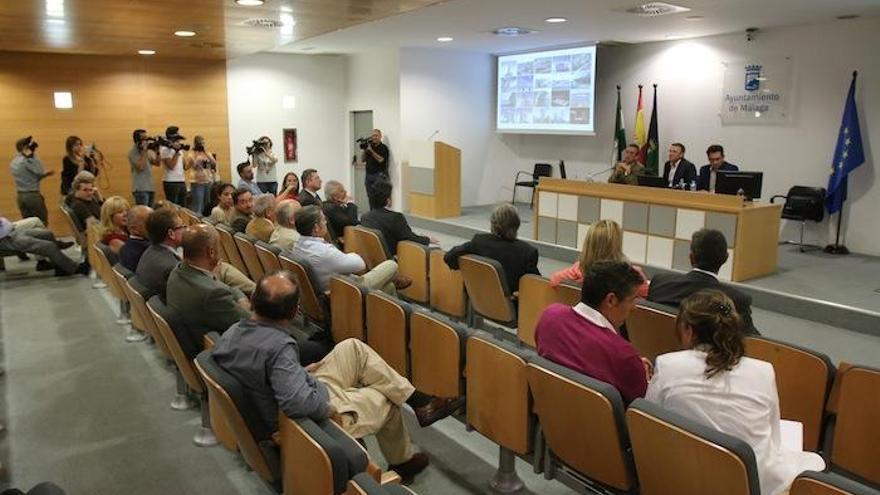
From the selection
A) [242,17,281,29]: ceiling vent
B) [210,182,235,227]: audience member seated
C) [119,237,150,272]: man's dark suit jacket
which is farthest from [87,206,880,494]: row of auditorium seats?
[242,17,281,29]: ceiling vent

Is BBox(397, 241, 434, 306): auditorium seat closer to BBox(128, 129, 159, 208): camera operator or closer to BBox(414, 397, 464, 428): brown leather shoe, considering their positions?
BBox(414, 397, 464, 428): brown leather shoe

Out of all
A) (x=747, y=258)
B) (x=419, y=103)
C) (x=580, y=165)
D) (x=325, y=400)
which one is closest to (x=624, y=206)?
(x=747, y=258)

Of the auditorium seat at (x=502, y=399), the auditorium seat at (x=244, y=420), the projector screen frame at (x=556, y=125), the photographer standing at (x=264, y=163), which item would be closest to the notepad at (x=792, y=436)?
the auditorium seat at (x=502, y=399)

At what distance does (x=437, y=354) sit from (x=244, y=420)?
946mm

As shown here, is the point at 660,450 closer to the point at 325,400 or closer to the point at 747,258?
the point at 325,400

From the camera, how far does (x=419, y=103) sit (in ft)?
35.5

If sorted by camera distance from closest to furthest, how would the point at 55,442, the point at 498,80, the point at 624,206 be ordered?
1. the point at 55,442
2. the point at 624,206
3. the point at 498,80

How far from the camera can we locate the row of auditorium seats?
184 cm

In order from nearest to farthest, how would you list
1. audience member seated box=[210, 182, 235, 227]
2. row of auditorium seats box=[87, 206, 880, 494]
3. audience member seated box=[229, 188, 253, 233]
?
row of auditorium seats box=[87, 206, 880, 494] → audience member seated box=[229, 188, 253, 233] → audience member seated box=[210, 182, 235, 227]

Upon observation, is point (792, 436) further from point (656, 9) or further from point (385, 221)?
point (656, 9)

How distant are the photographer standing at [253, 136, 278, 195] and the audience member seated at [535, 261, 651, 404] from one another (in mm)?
8276

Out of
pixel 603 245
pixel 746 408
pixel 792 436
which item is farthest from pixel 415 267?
pixel 746 408

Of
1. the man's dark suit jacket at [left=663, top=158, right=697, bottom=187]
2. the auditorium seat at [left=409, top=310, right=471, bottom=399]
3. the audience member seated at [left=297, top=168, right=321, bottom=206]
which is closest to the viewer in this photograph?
the auditorium seat at [left=409, top=310, right=471, bottom=399]

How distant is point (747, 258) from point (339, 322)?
4241 millimetres
